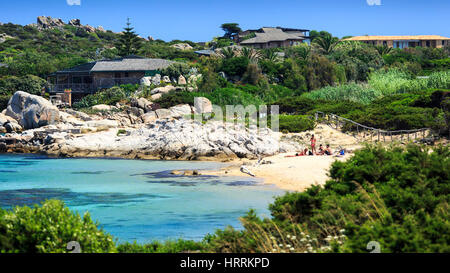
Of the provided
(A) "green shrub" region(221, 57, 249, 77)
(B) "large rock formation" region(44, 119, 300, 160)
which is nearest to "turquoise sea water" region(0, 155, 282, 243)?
(B) "large rock formation" region(44, 119, 300, 160)

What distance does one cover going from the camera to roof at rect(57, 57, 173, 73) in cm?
5318

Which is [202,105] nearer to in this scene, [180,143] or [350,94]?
[350,94]

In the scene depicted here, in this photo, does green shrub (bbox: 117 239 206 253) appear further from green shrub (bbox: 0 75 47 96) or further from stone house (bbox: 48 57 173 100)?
green shrub (bbox: 0 75 47 96)

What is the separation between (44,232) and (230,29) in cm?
10340

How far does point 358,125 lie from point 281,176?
945 centimetres

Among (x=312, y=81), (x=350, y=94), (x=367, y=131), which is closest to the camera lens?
(x=367, y=131)

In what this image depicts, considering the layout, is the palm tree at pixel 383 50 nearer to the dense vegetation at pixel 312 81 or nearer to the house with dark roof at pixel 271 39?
the dense vegetation at pixel 312 81

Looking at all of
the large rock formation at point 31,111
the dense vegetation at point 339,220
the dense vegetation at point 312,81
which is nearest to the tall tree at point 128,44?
the dense vegetation at point 312,81

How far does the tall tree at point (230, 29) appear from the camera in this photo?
107812mm

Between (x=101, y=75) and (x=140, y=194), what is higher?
(x=101, y=75)

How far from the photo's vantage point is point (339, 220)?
9.32 m

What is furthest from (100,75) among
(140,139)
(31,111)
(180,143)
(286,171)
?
(286,171)
